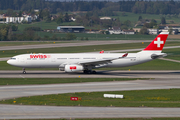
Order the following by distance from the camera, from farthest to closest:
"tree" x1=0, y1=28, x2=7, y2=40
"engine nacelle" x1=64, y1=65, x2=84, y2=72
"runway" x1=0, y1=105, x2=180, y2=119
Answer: "tree" x1=0, y1=28, x2=7, y2=40 → "engine nacelle" x1=64, y1=65, x2=84, y2=72 → "runway" x1=0, y1=105, x2=180, y2=119

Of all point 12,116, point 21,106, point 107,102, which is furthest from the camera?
point 107,102

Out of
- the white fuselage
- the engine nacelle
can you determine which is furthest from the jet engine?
the white fuselage

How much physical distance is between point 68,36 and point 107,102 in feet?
434

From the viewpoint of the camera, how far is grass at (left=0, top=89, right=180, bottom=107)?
92.4ft

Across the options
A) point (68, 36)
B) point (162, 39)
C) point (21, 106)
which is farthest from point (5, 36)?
point (21, 106)

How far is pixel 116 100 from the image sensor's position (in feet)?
99.7

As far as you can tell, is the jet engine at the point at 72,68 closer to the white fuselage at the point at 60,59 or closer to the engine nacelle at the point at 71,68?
the engine nacelle at the point at 71,68

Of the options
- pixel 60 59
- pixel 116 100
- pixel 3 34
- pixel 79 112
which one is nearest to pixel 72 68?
pixel 60 59

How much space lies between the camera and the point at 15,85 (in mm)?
39969

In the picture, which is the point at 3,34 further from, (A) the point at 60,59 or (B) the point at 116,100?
(B) the point at 116,100

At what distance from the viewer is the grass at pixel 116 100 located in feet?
92.4

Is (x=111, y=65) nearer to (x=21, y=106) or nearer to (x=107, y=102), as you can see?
(x=107, y=102)

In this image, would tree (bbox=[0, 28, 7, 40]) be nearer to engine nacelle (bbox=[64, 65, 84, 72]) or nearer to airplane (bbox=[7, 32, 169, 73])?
airplane (bbox=[7, 32, 169, 73])

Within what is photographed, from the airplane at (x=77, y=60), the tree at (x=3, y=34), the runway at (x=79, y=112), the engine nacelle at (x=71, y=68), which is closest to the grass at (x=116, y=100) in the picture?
the runway at (x=79, y=112)
